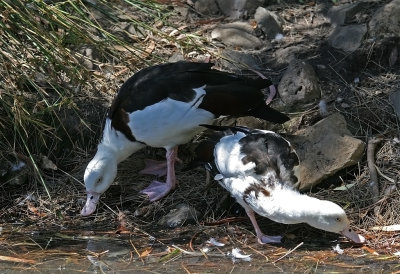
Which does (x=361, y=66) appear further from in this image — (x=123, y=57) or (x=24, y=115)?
(x=24, y=115)

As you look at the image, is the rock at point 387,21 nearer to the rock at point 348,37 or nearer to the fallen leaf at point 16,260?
the rock at point 348,37

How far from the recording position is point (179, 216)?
4992 mm

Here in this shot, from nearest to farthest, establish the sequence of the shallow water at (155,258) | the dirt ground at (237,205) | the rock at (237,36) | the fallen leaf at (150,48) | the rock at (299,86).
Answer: the shallow water at (155,258), the dirt ground at (237,205), the rock at (299,86), the fallen leaf at (150,48), the rock at (237,36)

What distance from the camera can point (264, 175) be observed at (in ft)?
15.2

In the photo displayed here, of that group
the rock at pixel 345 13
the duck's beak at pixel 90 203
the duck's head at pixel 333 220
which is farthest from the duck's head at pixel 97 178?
the rock at pixel 345 13

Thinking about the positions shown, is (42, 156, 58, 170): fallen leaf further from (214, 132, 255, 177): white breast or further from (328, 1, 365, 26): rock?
(328, 1, 365, 26): rock

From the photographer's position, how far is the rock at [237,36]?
244 inches

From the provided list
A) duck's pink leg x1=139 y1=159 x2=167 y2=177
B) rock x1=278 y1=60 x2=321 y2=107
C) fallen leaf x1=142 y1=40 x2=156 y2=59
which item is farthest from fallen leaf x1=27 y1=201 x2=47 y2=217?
rock x1=278 y1=60 x2=321 y2=107

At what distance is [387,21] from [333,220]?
2.06m

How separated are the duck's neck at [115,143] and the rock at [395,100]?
1.71m

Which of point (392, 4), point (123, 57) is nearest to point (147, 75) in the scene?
point (123, 57)

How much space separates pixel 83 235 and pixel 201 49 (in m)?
1.83

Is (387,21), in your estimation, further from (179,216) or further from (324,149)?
(179,216)

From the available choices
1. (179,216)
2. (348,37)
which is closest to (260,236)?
(179,216)
